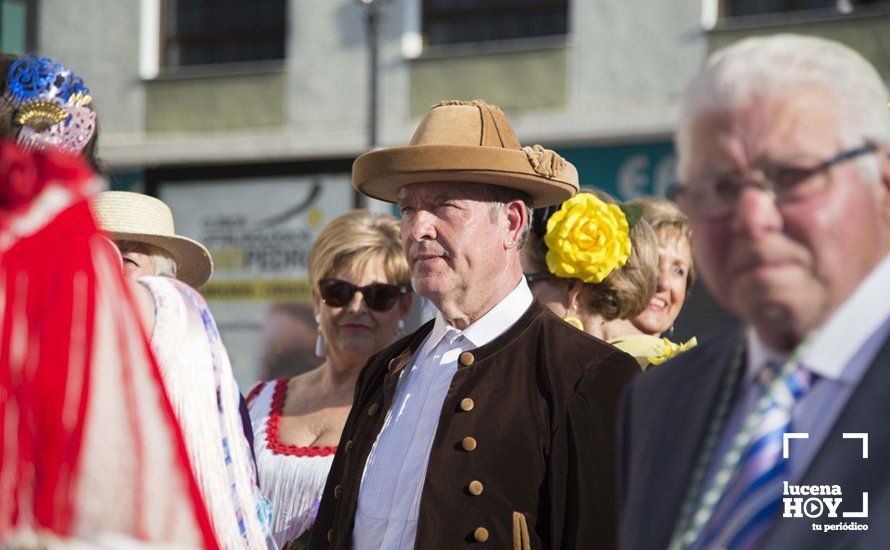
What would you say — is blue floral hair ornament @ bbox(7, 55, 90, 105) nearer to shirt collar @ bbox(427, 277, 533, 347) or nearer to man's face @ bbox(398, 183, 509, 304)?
man's face @ bbox(398, 183, 509, 304)

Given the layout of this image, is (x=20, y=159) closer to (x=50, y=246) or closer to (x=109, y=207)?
(x=50, y=246)

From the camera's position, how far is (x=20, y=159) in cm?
156

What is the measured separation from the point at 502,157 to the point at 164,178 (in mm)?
10747

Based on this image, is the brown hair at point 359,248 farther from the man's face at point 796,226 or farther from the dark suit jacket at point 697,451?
the man's face at point 796,226

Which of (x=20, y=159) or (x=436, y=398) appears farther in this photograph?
(x=436, y=398)

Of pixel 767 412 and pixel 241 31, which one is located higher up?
pixel 241 31

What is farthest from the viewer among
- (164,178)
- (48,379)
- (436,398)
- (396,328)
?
(164,178)

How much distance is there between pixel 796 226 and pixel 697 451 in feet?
1.22

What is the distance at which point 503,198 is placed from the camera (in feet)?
11.2

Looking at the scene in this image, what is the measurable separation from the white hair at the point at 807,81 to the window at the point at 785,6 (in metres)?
10.5

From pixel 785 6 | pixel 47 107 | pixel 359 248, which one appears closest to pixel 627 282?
pixel 359 248

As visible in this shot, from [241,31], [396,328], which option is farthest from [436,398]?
[241,31]

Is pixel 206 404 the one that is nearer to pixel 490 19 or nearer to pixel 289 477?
pixel 289 477

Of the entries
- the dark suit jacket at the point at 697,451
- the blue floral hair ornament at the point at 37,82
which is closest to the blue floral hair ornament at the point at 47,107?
the blue floral hair ornament at the point at 37,82
